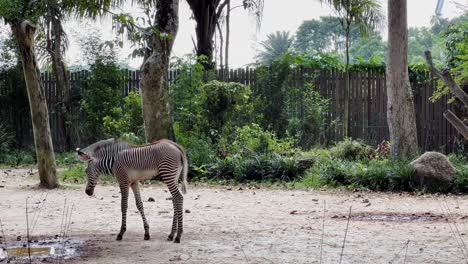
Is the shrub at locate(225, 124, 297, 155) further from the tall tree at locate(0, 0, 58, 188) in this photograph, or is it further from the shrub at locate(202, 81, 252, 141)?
the tall tree at locate(0, 0, 58, 188)

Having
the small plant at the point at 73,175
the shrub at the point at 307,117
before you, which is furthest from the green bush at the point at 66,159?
the shrub at the point at 307,117

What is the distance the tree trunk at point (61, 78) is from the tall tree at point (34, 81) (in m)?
8.27

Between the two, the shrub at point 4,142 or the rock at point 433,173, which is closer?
the rock at point 433,173

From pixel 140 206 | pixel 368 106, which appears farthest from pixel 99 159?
pixel 368 106

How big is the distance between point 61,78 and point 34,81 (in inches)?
352

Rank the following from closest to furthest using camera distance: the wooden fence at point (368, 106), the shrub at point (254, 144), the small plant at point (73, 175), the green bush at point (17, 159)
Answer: the small plant at point (73, 175) → the shrub at point (254, 144) → the green bush at point (17, 159) → the wooden fence at point (368, 106)

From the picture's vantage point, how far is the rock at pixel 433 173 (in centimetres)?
1386

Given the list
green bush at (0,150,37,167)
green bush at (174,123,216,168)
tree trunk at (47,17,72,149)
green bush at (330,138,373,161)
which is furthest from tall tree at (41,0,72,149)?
green bush at (330,138,373,161)

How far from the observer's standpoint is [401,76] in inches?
666

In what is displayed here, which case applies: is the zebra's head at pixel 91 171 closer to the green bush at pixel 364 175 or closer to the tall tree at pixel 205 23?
the green bush at pixel 364 175

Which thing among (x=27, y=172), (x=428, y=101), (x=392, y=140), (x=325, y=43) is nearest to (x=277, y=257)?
(x=392, y=140)

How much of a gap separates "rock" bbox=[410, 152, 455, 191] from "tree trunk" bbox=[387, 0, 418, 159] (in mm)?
2610

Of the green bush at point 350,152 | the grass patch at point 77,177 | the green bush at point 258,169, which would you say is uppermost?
the green bush at point 350,152

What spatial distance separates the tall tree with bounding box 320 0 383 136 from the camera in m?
20.7
